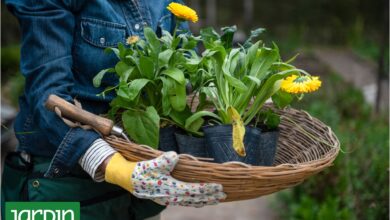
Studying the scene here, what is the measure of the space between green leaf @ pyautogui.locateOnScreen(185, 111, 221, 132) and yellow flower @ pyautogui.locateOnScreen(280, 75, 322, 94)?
0.64 feet

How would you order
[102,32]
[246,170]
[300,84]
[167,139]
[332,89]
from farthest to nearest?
1. [332,89]
2. [102,32]
3. [167,139]
4. [300,84]
5. [246,170]

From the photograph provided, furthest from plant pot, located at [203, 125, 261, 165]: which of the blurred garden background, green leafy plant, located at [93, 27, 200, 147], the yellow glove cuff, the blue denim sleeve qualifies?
the blurred garden background

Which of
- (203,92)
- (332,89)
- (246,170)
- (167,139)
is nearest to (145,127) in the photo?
(167,139)

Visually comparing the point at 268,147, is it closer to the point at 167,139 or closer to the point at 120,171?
the point at 167,139

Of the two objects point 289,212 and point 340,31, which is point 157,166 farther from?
point 340,31

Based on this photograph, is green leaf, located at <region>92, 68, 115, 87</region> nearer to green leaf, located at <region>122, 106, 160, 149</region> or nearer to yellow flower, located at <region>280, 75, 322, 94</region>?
green leaf, located at <region>122, 106, 160, 149</region>

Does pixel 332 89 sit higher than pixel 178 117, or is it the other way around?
pixel 178 117

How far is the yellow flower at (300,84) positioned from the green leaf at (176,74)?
252 millimetres

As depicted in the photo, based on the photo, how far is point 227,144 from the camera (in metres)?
1.51

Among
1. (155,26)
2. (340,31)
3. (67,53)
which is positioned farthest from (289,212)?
(340,31)

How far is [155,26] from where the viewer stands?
186 cm

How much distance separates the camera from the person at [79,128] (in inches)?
56.4

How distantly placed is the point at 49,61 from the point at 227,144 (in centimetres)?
52

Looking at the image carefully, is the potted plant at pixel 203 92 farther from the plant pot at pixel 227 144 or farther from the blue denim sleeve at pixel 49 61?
the blue denim sleeve at pixel 49 61
